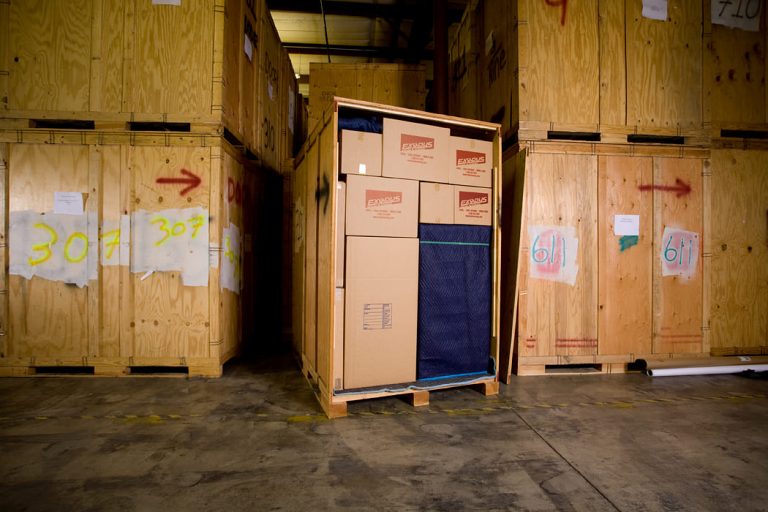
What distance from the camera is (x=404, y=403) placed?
326 centimetres

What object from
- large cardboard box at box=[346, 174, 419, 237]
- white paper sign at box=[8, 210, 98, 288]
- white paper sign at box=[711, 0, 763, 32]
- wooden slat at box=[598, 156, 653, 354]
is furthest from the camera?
white paper sign at box=[711, 0, 763, 32]

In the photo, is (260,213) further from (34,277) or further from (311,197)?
(34,277)

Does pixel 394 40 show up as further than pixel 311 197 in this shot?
Yes

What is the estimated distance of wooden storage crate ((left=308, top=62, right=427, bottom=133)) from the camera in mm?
5906

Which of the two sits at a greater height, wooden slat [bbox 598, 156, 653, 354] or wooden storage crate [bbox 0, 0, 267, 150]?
wooden storage crate [bbox 0, 0, 267, 150]

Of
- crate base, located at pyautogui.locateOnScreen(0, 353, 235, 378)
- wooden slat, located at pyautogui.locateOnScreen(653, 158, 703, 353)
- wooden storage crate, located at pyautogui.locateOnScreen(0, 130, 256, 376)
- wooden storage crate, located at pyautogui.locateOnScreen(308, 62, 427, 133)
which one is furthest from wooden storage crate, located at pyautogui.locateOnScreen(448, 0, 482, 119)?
crate base, located at pyautogui.locateOnScreen(0, 353, 235, 378)

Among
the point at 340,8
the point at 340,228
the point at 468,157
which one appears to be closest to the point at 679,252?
the point at 468,157

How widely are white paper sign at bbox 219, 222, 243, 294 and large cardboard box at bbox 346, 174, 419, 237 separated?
1852mm

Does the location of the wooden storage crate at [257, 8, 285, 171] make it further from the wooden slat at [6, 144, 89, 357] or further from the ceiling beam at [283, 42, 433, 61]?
the ceiling beam at [283, 42, 433, 61]

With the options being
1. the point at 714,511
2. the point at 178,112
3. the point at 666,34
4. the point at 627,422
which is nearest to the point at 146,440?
the point at 178,112

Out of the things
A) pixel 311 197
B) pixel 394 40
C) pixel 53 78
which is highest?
pixel 394 40

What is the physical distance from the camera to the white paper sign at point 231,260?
403cm

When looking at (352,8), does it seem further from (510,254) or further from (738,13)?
(510,254)

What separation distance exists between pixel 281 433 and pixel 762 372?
17.6ft
